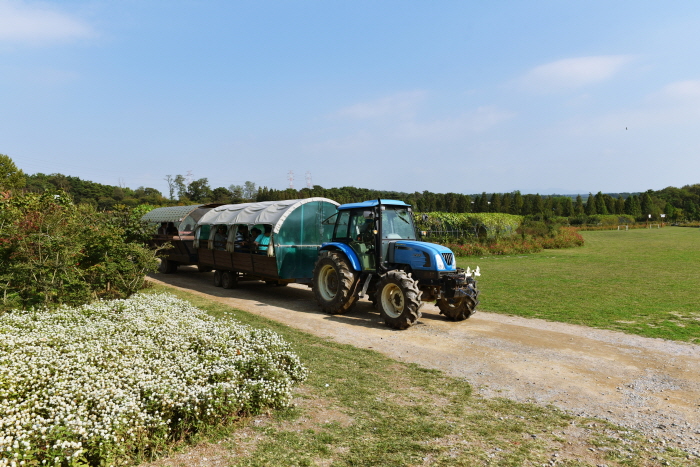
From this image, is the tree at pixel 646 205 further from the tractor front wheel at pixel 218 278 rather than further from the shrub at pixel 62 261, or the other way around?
the shrub at pixel 62 261

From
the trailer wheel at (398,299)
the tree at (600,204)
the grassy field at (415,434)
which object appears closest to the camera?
the grassy field at (415,434)

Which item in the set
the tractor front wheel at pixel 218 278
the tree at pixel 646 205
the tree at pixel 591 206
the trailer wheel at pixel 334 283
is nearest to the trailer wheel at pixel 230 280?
the tractor front wheel at pixel 218 278

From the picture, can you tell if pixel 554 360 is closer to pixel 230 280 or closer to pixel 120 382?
pixel 120 382

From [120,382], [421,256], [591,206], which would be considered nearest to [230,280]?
[421,256]

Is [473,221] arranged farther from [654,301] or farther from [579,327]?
[579,327]

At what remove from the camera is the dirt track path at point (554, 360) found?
5.16 metres

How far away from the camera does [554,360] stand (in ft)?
23.1

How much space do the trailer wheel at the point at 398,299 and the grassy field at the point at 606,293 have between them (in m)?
2.92

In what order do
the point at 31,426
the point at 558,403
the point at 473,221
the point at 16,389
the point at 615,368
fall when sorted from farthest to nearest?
1. the point at 473,221
2. the point at 615,368
3. the point at 558,403
4. the point at 16,389
5. the point at 31,426

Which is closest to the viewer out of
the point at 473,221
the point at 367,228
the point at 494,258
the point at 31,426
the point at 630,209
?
the point at 31,426

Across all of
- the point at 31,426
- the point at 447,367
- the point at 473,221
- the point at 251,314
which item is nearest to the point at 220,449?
the point at 31,426

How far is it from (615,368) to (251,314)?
7.37m

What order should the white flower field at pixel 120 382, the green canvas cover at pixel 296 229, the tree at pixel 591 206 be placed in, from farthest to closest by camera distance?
the tree at pixel 591 206, the green canvas cover at pixel 296 229, the white flower field at pixel 120 382

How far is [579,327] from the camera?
9.09 meters
